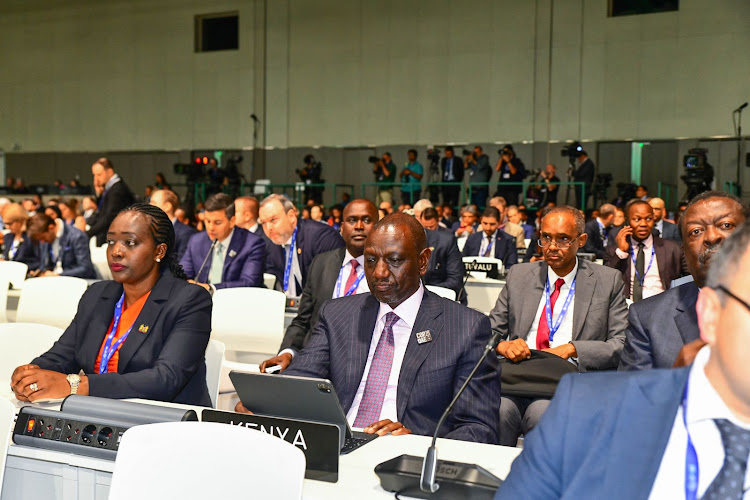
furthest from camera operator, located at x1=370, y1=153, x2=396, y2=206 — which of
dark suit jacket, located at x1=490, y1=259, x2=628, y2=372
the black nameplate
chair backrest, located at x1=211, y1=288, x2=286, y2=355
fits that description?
the black nameplate

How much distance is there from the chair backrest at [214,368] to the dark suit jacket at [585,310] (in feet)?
4.05

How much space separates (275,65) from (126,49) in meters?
4.06

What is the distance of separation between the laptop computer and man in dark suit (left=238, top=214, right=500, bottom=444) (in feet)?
1.06

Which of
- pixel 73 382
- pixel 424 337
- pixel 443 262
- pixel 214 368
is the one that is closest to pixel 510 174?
pixel 443 262

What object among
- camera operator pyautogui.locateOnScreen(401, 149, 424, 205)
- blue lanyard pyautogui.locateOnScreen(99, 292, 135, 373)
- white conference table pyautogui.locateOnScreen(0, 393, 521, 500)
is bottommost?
white conference table pyautogui.locateOnScreen(0, 393, 521, 500)

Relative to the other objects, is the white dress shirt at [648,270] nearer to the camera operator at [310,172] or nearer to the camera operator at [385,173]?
the camera operator at [385,173]

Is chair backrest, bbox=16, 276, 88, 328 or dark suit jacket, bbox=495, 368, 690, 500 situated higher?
dark suit jacket, bbox=495, 368, 690, 500

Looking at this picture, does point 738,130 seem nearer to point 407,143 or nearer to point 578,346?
point 407,143

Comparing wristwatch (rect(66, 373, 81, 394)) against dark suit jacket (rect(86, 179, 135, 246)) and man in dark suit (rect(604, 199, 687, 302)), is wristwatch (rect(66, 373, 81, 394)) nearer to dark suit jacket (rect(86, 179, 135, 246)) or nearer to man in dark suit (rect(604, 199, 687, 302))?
man in dark suit (rect(604, 199, 687, 302))

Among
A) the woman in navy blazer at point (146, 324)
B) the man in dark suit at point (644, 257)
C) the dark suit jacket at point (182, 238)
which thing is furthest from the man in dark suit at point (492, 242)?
the woman in navy blazer at point (146, 324)

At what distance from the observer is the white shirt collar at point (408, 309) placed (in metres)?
2.67

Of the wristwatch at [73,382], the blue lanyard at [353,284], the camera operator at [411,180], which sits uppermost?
the camera operator at [411,180]

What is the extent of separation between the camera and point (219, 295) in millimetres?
4516

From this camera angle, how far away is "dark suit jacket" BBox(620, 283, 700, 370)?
101 inches
